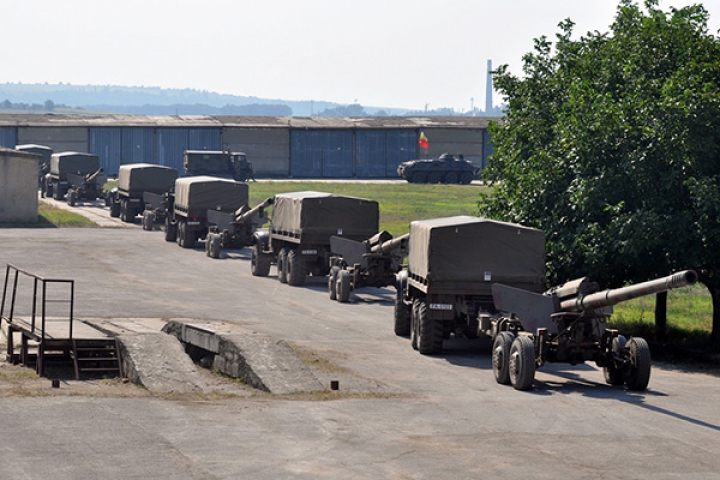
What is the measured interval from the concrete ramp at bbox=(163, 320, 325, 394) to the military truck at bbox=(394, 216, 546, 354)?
3.47 m

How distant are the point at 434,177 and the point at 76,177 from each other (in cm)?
2727

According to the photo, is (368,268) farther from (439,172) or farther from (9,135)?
(9,135)

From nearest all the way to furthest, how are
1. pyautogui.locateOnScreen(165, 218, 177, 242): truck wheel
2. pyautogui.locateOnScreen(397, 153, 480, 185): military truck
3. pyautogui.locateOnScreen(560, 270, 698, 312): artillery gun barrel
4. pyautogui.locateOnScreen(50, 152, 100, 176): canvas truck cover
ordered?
pyautogui.locateOnScreen(560, 270, 698, 312): artillery gun barrel → pyautogui.locateOnScreen(165, 218, 177, 242): truck wheel → pyautogui.locateOnScreen(50, 152, 100, 176): canvas truck cover → pyautogui.locateOnScreen(397, 153, 480, 185): military truck

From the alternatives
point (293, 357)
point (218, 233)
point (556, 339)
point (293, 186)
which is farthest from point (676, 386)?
point (293, 186)

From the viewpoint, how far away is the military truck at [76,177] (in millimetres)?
68438

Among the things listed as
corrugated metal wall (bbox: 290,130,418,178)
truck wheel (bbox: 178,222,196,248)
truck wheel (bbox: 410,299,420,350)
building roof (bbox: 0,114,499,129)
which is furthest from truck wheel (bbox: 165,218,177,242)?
corrugated metal wall (bbox: 290,130,418,178)

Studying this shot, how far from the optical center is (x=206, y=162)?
262 ft

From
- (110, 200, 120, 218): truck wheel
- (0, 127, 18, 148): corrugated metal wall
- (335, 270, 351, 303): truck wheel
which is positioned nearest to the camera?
(335, 270, 351, 303): truck wheel

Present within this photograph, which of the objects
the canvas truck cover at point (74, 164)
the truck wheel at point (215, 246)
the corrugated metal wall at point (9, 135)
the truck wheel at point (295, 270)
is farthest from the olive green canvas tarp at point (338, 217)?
the corrugated metal wall at point (9, 135)

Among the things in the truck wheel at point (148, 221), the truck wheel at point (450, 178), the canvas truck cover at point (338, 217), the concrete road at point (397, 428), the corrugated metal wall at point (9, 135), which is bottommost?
the concrete road at point (397, 428)

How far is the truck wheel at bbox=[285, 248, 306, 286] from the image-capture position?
116 ft

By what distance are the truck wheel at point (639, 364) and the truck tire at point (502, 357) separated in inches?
79.6

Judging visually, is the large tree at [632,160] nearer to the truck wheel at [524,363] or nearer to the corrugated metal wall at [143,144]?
the truck wheel at [524,363]

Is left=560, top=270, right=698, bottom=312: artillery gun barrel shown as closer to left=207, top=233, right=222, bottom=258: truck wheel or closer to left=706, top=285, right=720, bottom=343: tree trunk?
left=706, top=285, right=720, bottom=343: tree trunk
